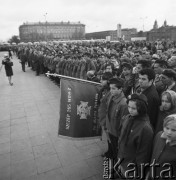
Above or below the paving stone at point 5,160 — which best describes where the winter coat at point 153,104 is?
above

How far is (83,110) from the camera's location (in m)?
4.00

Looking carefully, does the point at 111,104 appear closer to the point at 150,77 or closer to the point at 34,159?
the point at 150,77

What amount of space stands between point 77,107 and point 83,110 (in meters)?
0.15

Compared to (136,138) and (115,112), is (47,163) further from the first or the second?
(136,138)

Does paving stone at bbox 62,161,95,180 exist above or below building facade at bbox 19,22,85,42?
below

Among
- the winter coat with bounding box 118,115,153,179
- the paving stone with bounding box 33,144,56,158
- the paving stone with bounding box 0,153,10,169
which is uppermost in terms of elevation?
the winter coat with bounding box 118,115,153,179

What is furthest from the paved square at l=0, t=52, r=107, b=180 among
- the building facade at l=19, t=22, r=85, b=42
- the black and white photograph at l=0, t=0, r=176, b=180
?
the building facade at l=19, t=22, r=85, b=42

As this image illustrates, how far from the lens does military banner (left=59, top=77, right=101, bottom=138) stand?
3.90 metres

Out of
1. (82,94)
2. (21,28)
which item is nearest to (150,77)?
(82,94)

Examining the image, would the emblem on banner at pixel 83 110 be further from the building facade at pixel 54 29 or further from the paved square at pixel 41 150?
the building facade at pixel 54 29

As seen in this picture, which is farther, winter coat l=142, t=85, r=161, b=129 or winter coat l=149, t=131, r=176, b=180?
winter coat l=142, t=85, r=161, b=129

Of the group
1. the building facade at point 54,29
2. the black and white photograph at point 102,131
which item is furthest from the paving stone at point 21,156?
the building facade at point 54,29

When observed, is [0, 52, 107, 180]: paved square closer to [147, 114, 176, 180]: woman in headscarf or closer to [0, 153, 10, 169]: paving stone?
[0, 153, 10, 169]: paving stone

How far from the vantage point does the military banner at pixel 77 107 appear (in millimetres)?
3896
